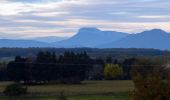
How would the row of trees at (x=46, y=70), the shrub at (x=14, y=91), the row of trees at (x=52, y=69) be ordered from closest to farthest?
1. the shrub at (x=14, y=91)
2. the row of trees at (x=46, y=70)
3. the row of trees at (x=52, y=69)

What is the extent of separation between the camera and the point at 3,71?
81.4 metres

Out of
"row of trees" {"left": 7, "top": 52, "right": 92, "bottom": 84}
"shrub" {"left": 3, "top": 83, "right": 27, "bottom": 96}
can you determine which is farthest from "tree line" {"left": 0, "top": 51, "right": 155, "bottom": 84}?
"shrub" {"left": 3, "top": 83, "right": 27, "bottom": 96}

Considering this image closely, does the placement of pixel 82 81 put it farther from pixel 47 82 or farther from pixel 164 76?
pixel 164 76

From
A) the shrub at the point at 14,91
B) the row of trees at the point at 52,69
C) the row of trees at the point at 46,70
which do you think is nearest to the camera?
the shrub at the point at 14,91

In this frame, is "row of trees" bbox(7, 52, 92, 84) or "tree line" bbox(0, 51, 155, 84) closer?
"row of trees" bbox(7, 52, 92, 84)

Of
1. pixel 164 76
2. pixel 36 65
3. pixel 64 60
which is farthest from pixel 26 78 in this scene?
pixel 164 76

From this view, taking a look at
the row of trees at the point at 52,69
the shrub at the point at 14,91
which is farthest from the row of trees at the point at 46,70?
the shrub at the point at 14,91

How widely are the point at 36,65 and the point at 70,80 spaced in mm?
6042

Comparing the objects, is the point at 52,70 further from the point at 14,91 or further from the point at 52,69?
the point at 14,91

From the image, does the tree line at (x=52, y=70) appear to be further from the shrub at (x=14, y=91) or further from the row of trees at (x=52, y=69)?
the shrub at (x=14, y=91)

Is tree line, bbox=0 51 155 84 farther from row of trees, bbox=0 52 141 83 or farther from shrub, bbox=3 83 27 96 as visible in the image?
shrub, bbox=3 83 27 96

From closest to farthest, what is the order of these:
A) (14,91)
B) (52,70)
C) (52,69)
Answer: (14,91)
(52,70)
(52,69)

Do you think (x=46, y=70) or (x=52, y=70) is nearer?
(x=52, y=70)

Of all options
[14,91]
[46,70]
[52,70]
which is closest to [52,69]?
[52,70]
